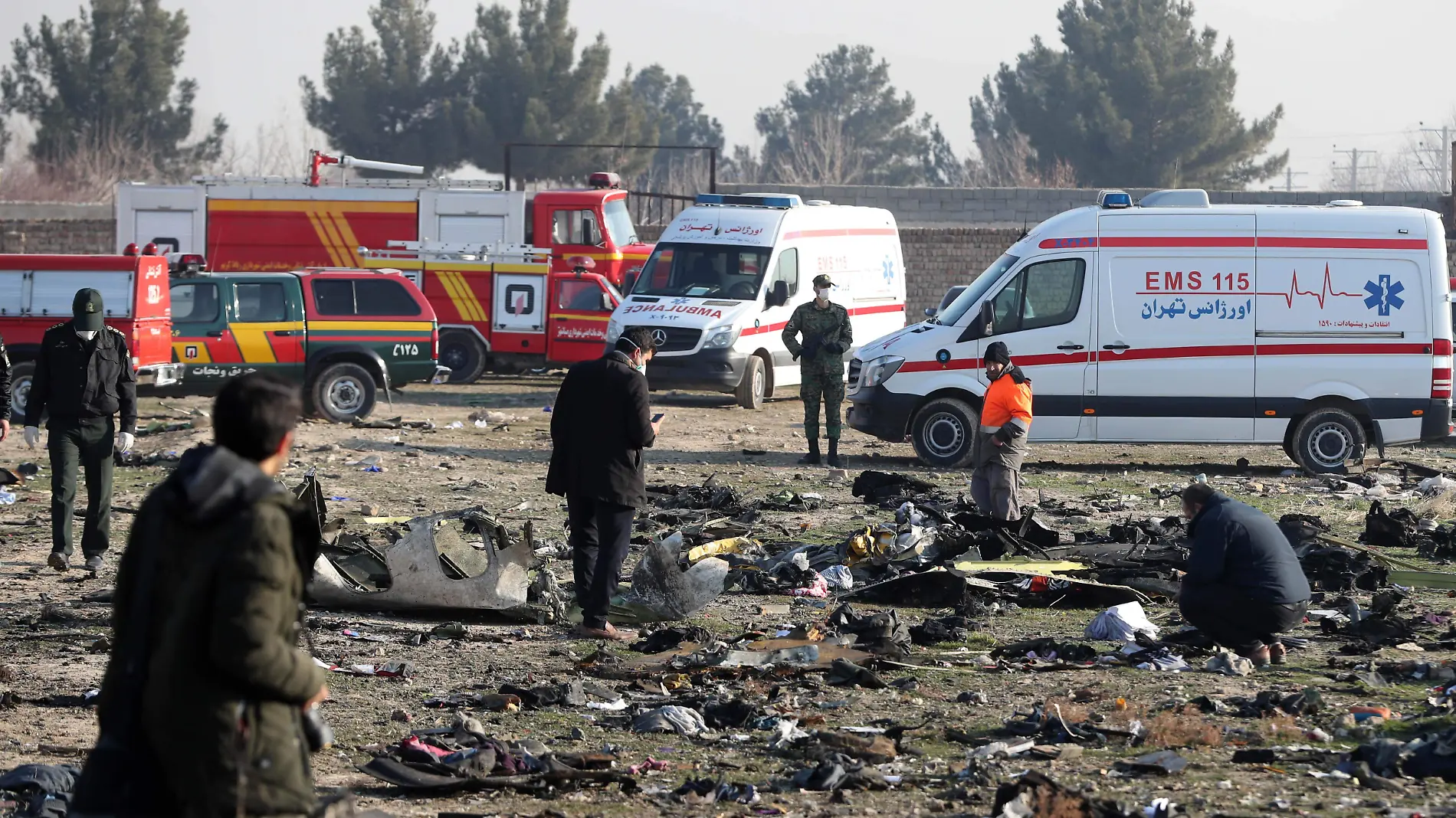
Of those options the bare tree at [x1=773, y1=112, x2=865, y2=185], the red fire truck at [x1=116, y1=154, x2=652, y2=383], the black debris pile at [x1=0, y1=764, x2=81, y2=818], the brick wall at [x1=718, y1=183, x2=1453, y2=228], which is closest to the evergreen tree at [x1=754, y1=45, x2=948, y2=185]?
the bare tree at [x1=773, y1=112, x2=865, y2=185]

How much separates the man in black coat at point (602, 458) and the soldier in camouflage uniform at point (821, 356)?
7611mm

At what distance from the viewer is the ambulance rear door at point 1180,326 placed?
16.0 m

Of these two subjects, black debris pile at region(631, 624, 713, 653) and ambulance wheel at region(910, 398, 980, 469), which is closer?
black debris pile at region(631, 624, 713, 653)

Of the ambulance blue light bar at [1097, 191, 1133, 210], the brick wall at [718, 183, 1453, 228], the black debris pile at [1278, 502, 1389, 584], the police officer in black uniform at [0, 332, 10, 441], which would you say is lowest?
the black debris pile at [1278, 502, 1389, 584]

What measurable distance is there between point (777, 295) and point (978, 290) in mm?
5352

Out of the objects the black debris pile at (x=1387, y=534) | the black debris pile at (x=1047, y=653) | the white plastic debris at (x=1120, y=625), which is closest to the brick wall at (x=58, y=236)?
the black debris pile at (x=1387, y=534)

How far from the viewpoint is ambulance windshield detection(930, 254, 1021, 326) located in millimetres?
16422

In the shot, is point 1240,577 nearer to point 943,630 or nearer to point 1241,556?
point 1241,556

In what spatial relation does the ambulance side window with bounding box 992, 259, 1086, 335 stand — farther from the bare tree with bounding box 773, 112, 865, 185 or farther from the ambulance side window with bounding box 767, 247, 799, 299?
the bare tree with bounding box 773, 112, 865, 185

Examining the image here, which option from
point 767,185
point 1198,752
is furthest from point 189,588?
point 767,185

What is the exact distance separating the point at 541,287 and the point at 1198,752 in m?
19.1

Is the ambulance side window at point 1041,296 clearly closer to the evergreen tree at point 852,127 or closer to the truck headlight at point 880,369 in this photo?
the truck headlight at point 880,369

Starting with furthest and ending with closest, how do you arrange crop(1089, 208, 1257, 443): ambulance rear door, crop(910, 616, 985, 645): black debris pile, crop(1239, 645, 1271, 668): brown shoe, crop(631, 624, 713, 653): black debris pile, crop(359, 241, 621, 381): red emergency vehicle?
crop(359, 241, 621, 381): red emergency vehicle < crop(1089, 208, 1257, 443): ambulance rear door < crop(910, 616, 985, 645): black debris pile < crop(631, 624, 713, 653): black debris pile < crop(1239, 645, 1271, 668): brown shoe

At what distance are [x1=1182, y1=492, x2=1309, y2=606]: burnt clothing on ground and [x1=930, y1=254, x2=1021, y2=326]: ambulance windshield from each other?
831 cm
